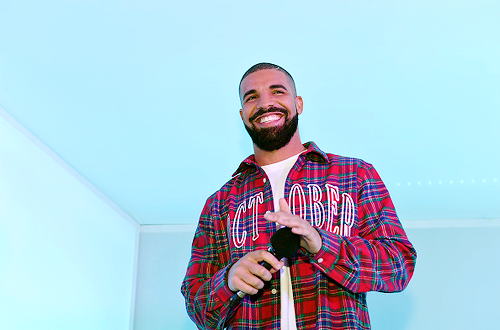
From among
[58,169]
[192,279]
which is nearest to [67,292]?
[58,169]

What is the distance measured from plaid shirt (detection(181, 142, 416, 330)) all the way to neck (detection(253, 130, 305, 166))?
4 cm

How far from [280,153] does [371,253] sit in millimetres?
519

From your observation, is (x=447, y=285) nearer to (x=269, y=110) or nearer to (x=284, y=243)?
(x=269, y=110)

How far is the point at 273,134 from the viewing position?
61.0 inches

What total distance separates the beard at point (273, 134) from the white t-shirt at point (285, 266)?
59mm

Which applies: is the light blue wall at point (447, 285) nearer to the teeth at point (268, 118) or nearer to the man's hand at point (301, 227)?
the teeth at point (268, 118)

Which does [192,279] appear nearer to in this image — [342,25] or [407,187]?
[342,25]

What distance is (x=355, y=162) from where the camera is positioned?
1461 millimetres

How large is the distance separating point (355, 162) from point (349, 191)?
12 cm

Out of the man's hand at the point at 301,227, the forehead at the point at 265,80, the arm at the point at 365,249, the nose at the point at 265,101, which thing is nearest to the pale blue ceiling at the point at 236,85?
the forehead at the point at 265,80

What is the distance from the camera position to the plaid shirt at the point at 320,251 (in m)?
1.17

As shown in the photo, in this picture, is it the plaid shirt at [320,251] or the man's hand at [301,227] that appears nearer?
the man's hand at [301,227]

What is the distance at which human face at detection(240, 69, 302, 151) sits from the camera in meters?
1.56

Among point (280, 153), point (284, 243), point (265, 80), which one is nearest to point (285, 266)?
point (284, 243)
